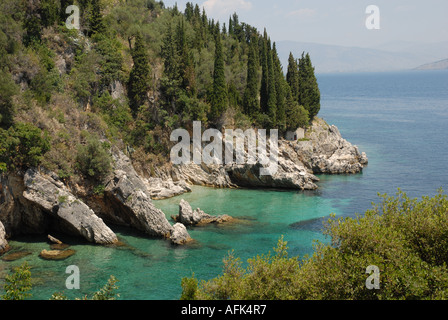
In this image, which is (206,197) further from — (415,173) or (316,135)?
(415,173)

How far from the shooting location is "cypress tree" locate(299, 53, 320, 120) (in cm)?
6606

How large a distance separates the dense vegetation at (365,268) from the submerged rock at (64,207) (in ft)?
50.7

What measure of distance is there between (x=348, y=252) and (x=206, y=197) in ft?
92.2

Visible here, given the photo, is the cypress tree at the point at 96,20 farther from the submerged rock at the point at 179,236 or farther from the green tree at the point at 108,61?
the submerged rock at the point at 179,236

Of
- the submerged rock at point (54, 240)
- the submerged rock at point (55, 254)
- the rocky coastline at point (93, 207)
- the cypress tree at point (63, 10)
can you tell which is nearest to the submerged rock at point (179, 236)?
the rocky coastline at point (93, 207)

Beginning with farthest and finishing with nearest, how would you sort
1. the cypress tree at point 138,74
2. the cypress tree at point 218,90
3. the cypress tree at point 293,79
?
the cypress tree at point 293,79
the cypress tree at point 218,90
the cypress tree at point 138,74

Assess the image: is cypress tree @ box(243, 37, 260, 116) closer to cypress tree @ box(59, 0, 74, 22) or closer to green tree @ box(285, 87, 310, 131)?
green tree @ box(285, 87, 310, 131)

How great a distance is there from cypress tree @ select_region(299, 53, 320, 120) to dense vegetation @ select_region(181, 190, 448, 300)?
153 ft

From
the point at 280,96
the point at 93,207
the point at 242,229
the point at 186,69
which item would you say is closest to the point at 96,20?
the point at 186,69

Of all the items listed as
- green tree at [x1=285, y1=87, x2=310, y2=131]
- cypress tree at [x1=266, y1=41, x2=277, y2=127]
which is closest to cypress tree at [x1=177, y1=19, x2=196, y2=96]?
cypress tree at [x1=266, y1=41, x2=277, y2=127]

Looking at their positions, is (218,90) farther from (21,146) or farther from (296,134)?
(21,146)

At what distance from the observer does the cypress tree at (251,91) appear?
188ft
